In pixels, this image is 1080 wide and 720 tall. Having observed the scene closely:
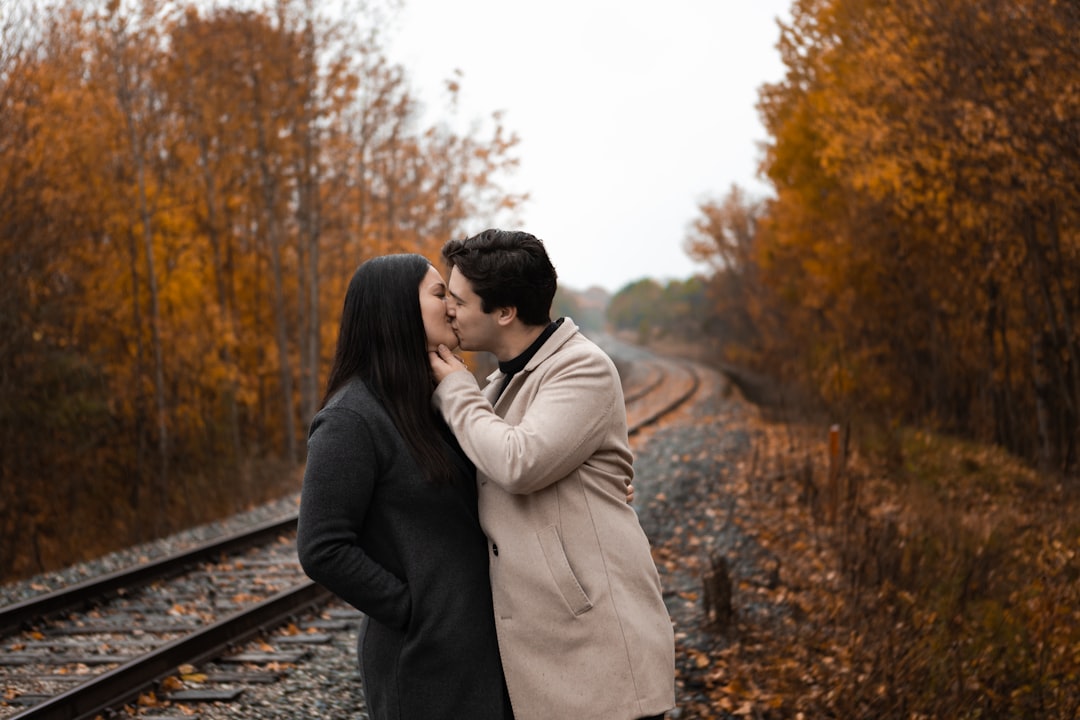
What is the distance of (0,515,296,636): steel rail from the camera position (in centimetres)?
699

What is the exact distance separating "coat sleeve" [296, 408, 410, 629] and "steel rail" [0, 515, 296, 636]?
5593 millimetres

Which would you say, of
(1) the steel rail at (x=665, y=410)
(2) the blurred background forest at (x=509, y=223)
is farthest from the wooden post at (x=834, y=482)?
(1) the steel rail at (x=665, y=410)

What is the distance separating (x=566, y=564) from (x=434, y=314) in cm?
69

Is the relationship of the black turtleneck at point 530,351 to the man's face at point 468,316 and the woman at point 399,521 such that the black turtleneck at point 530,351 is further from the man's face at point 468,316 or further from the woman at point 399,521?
the woman at point 399,521

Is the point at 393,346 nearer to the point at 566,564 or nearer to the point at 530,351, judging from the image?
the point at 530,351

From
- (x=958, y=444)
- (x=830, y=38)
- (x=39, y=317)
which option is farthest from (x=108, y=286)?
(x=958, y=444)

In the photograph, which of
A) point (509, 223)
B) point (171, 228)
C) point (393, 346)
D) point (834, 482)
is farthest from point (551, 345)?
point (509, 223)

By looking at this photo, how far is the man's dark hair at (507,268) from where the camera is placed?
96.3 inches

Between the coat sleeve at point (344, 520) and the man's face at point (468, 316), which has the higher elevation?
the man's face at point (468, 316)

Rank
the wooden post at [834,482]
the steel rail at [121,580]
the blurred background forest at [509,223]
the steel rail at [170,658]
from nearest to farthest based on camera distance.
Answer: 1. the steel rail at [170,658]
2. the steel rail at [121,580]
3. the blurred background forest at [509,223]
4. the wooden post at [834,482]

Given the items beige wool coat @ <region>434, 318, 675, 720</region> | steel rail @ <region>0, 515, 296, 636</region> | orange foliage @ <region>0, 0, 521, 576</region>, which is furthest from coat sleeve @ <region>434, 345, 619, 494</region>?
orange foliage @ <region>0, 0, 521, 576</region>

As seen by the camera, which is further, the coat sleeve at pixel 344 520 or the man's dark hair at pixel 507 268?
the man's dark hair at pixel 507 268

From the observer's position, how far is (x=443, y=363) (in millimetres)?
2541

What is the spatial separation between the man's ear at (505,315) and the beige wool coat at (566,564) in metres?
0.16
